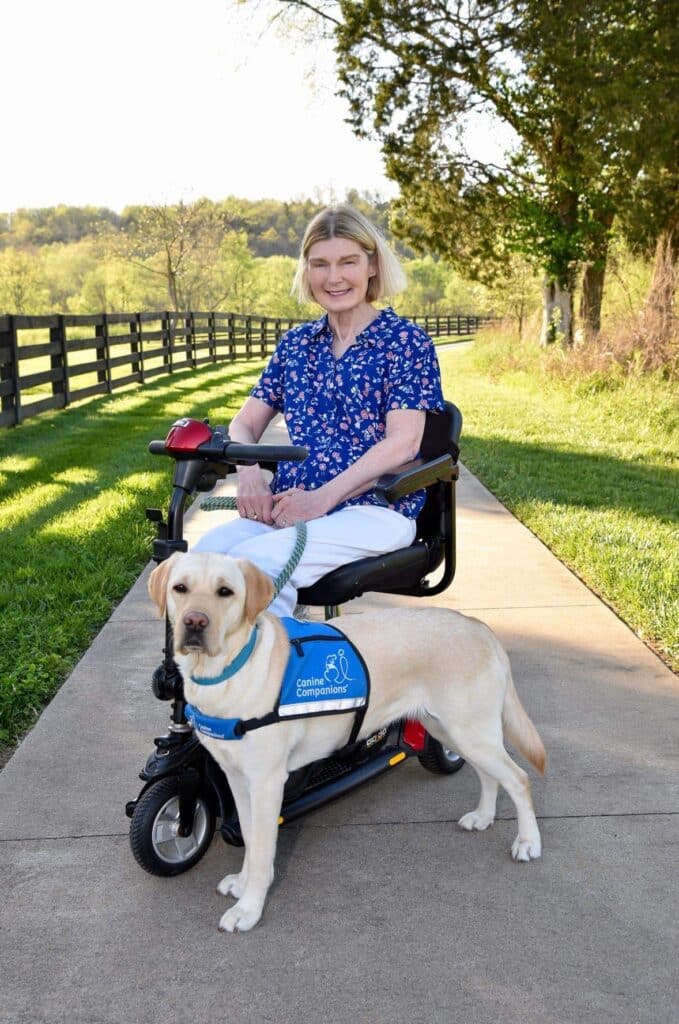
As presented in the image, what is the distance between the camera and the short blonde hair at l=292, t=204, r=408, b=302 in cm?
316

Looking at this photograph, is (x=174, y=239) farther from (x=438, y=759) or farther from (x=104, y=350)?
(x=438, y=759)

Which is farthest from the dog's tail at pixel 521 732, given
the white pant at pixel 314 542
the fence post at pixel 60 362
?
the fence post at pixel 60 362

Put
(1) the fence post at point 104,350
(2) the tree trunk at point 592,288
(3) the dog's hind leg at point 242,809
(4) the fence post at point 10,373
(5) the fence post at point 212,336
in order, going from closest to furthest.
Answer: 1. (3) the dog's hind leg at point 242,809
2. (4) the fence post at point 10,373
3. (1) the fence post at point 104,350
4. (2) the tree trunk at point 592,288
5. (5) the fence post at point 212,336

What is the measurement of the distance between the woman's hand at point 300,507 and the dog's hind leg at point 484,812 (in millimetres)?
933

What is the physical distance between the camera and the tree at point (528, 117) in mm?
15719

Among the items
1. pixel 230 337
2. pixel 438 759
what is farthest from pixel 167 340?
pixel 438 759

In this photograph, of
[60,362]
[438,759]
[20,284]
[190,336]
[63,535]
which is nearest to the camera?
[438,759]

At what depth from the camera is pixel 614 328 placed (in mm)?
14453

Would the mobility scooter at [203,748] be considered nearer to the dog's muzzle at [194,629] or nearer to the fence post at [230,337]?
the dog's muzzle at [194,629]

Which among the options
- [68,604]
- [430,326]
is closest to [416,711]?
[68,604]

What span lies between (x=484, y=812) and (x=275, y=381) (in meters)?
1.66

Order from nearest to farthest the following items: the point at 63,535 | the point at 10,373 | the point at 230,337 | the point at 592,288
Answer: the point at 63,535 → the point at 10,373 → the point at 592,288 → the point at 230,337

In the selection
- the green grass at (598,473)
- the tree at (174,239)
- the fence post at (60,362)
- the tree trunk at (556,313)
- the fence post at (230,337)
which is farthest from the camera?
the tree at (174,239)

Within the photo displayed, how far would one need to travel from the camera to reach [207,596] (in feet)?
7.18
